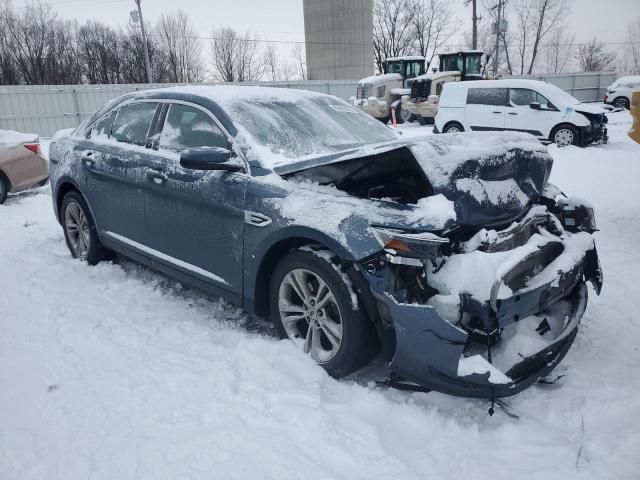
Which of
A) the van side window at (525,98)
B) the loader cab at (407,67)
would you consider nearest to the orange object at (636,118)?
the van side window at (525,98)

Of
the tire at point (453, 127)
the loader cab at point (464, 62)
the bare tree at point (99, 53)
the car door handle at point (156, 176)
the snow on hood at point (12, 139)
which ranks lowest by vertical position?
the tire at point (453, 127)

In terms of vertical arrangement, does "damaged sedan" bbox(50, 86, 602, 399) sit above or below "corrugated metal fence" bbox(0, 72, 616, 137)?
below

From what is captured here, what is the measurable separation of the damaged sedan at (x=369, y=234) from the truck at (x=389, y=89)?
60.7ft

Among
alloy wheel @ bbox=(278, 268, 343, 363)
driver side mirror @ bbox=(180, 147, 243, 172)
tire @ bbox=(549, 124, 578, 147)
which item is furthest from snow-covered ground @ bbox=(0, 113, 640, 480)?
tire @ bbox=(549, 124, 578, 147)

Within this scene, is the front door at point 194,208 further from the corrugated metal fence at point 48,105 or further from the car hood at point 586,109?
the corrugated metal fence at point 48,105

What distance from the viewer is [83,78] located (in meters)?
47.4

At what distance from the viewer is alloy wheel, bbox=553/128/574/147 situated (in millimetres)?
12625

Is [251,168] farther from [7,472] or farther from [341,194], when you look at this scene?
[7,472]

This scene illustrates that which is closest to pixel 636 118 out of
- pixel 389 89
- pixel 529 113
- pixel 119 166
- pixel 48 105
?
pixel 119 166

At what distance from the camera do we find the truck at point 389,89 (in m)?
22.2

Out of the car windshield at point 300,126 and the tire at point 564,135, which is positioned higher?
the car windshield at point 300,126

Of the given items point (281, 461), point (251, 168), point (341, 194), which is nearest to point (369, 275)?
point (341, 194)

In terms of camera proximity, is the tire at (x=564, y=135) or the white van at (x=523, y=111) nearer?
the white van at (x=523, y=111)

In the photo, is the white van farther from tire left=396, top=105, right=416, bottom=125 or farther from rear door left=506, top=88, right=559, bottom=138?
tire left=396, top=105, right=416, bottom=125
